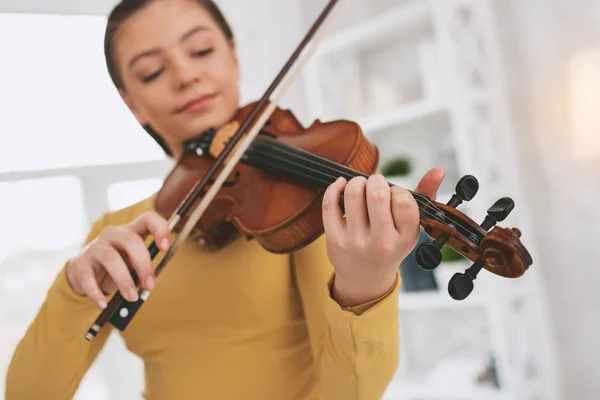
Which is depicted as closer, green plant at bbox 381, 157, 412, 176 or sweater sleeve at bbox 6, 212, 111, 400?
sweater sleeve at bbox 6, 212, 111, 400

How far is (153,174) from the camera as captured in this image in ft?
3.10

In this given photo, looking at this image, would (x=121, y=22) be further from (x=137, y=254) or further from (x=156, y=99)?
(x=137, y=254)

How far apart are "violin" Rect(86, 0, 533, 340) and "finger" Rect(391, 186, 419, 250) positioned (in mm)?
25

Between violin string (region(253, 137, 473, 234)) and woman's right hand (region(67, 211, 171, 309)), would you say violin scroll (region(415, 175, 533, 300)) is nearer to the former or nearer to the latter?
violin string (region(253, 137, 473, 234))

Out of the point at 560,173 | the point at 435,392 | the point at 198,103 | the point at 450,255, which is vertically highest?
the point at 198,103

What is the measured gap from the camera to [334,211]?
435mm

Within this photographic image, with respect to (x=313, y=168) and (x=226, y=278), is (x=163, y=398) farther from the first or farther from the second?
(x=313, y=168)

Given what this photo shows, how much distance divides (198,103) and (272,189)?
171mm

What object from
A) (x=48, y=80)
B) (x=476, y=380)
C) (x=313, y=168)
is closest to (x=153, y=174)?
(x=48, y=80)

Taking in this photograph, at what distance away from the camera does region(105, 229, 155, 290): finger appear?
19.8 inches

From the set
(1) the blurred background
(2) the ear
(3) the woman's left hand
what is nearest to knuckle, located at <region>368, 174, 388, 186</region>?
(3) the woman's left hand

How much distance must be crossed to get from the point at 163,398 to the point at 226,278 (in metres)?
0.18

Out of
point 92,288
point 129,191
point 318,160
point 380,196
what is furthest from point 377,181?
point 129,191

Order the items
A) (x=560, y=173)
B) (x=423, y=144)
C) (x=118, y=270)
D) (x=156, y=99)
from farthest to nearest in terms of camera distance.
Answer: (x=423, y=144)
(x=560, y=173)
(x=156, y=99)
(x=118, y=270)
